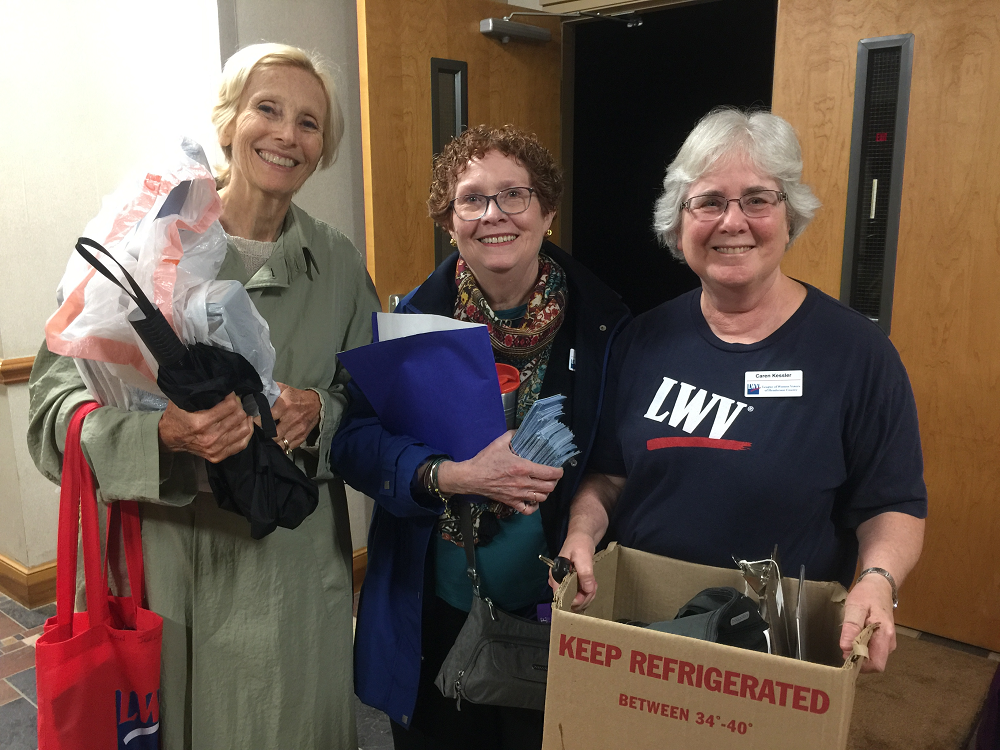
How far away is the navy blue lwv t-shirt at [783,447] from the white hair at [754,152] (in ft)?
0.54

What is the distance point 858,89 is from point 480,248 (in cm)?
176

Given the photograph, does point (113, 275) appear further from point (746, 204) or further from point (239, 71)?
point (746, 204)

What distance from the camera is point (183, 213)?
3.23 feet

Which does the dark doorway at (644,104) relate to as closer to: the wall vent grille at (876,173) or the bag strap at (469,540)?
the wall vent grille at (876,173)

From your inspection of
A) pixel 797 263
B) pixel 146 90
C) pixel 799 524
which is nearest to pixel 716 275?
pixel 799 524

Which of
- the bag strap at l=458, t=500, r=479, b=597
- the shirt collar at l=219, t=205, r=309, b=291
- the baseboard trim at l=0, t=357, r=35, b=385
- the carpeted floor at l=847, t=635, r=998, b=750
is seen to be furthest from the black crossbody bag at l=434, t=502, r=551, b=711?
the baseboard trim at l=0, t=357, r=35, b=385

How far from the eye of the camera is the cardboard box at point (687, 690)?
0.74m

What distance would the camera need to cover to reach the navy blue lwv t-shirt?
3.60 feet

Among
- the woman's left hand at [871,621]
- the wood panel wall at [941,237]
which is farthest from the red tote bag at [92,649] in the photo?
the wood panel wall at [941,237]

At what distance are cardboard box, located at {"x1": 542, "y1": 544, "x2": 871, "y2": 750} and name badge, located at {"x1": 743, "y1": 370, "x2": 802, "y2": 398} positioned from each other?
29cm

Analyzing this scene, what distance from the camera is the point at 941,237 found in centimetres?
241

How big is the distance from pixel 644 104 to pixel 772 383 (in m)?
3.65

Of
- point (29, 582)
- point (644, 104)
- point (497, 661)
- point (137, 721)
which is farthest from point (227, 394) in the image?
point (644, 104)

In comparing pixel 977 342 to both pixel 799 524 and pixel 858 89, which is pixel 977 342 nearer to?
pixel 858 89
